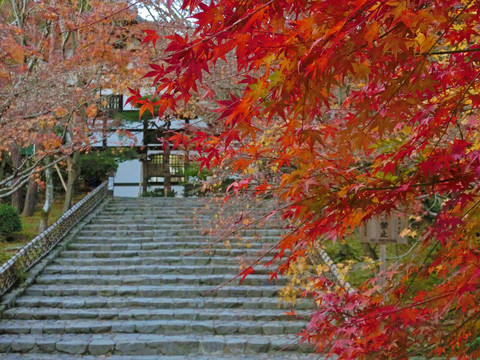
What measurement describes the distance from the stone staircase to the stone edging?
14 centimetres

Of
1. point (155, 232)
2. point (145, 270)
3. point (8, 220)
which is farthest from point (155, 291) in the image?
point (8, 220)

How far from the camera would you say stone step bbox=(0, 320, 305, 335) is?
8.90 meters

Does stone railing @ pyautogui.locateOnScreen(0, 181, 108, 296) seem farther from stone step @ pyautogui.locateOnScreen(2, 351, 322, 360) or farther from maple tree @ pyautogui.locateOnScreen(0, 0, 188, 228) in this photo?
stone step @ pyautogui.locateOnScreen(2, 351, 322, 360)

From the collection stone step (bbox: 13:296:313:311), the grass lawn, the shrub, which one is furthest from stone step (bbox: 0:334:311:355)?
the shrub

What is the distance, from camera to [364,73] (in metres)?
2.06

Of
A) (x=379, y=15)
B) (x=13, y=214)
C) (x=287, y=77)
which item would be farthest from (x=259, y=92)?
(x=13, y=214)

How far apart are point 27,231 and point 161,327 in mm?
8621

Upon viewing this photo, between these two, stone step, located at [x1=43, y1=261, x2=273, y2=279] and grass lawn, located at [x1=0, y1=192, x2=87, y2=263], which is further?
grass lawn, located at [x1=0, y1=192, x2=87, y2=263]

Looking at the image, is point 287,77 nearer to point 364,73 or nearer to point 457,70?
point 364,73

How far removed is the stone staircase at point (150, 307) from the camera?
27.3 feet

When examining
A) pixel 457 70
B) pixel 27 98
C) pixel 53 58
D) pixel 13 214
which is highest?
pixel 53 58

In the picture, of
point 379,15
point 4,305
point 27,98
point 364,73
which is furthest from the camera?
point 27,98

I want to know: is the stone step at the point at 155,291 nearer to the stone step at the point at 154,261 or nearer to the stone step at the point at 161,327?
the stone step at the point at 161,327

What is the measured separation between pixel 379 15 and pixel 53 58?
10876 millimetres
